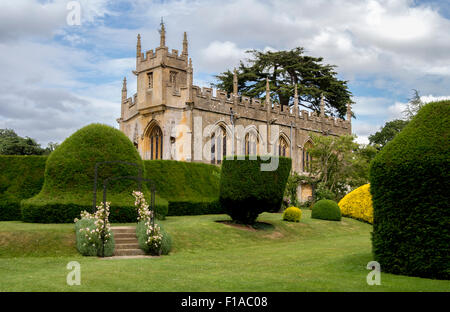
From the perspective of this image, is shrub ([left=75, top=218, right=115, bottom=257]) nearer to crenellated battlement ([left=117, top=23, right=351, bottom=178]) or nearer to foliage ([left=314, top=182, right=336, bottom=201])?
crenellated battlement ([left=117, top=23, right=351, bottom=178])

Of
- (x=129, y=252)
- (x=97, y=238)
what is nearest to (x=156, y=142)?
(x=129, y=252)

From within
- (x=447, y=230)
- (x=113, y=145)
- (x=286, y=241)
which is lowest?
(x=286, y=241)

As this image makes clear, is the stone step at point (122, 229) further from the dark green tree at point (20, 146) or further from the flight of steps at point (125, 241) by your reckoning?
the dark green tree at point (20, 146)

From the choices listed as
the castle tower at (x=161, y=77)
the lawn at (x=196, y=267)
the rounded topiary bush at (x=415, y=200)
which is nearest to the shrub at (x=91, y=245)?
the lawn at (x=196, y=267)

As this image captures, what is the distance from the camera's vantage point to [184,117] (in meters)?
29.4

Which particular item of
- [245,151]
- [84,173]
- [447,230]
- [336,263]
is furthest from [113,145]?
[245,151]

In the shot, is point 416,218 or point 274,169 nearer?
point 416,218

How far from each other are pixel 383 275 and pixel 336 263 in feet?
5.67

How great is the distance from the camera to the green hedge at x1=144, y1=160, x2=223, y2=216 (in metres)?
21.3

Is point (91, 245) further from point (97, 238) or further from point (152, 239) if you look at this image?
point (152, 239)

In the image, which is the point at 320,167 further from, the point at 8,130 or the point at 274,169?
the point at 8,130

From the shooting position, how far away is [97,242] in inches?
465

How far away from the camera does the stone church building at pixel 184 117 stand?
2936 centimetres

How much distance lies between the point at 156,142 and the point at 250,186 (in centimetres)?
1522
